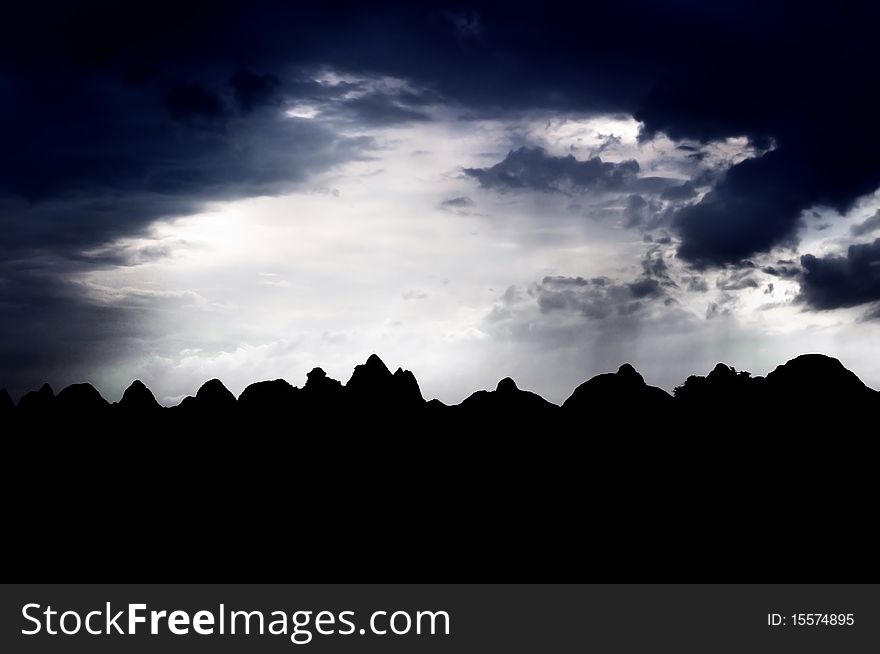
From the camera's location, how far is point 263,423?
12838cm

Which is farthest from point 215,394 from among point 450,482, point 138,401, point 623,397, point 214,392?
point 623,397

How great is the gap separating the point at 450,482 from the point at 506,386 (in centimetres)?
1672

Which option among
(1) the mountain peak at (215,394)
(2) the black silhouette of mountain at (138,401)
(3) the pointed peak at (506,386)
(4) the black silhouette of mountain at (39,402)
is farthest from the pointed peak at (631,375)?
(4) the black silhouette of mountain at (39,402)

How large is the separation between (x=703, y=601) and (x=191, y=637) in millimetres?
49771

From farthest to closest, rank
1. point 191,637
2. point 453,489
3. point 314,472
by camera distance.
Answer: point 314,472, point 453,489, point 191,637

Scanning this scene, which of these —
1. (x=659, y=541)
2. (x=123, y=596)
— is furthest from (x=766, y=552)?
(x=123, y=596)

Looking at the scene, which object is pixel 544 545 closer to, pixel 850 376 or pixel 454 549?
pixel 454 549

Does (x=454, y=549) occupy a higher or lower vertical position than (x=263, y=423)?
lower

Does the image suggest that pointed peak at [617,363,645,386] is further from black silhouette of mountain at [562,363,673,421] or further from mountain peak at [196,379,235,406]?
mountain peak at [196,379,235,406]

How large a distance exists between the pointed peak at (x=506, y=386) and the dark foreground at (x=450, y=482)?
215mm

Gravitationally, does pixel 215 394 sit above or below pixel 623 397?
above

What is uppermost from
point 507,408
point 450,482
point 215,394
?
point 215,394

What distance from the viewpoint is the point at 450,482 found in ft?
383

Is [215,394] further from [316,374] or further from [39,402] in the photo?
[39,402]
